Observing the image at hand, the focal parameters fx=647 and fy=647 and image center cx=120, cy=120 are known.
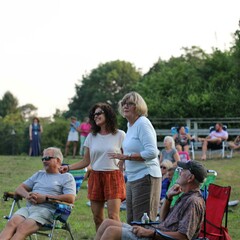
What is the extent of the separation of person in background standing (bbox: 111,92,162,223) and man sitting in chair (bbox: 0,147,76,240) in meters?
0.91

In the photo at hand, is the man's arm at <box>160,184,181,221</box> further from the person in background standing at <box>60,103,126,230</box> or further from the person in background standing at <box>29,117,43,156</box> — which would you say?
the person in background standing at <box>29,117,43,156</box>

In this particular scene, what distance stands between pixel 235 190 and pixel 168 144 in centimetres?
183

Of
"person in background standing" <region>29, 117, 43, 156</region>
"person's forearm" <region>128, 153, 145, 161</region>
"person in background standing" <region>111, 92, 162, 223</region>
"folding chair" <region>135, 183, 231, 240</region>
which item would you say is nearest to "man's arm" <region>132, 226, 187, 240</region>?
"folding chair" <region>135, 183, 231, 240</region>

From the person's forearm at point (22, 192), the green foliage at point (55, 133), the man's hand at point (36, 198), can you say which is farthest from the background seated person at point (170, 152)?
the green foliage at point (55, 133)

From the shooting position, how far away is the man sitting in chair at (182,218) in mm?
5234

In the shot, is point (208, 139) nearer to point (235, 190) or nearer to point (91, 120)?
point (235, 190)

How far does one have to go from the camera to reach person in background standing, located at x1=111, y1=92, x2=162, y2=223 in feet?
19.6

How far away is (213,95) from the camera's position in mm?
26094

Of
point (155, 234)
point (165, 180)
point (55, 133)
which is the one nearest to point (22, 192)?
point (155, 234)

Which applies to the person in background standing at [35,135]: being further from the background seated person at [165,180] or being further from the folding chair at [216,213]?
the folding chair at [216,213]

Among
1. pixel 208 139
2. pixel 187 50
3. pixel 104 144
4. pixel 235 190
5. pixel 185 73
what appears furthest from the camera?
pixel 187 50

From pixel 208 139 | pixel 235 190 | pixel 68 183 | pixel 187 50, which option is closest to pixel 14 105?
pixel 187 50

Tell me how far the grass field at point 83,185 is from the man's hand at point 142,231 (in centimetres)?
264

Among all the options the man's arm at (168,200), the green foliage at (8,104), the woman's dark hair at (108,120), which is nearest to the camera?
the man's arm at (168,200)
